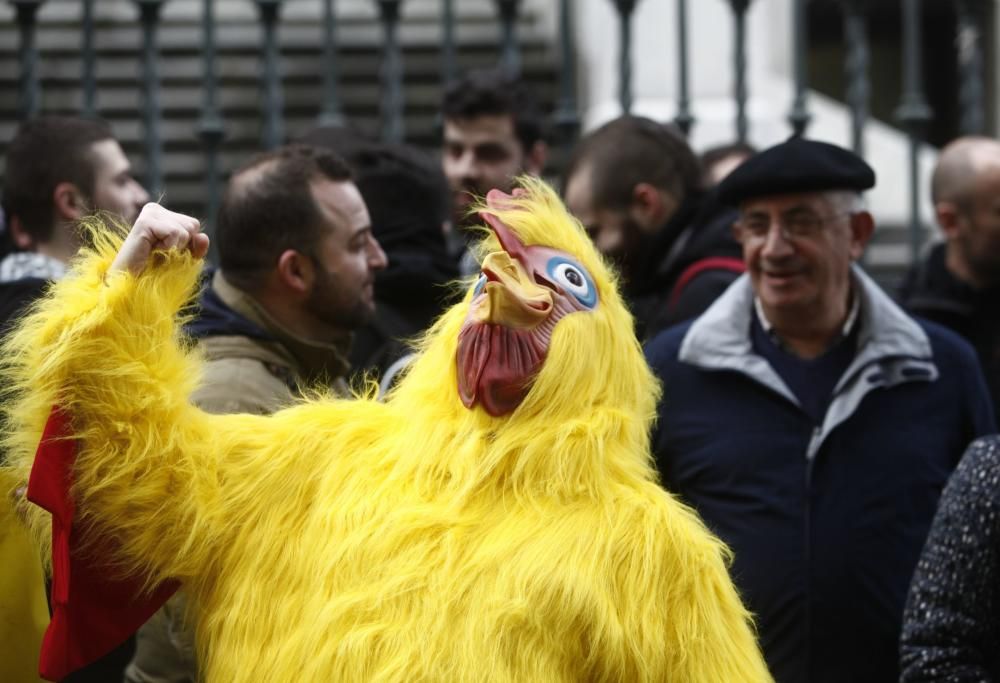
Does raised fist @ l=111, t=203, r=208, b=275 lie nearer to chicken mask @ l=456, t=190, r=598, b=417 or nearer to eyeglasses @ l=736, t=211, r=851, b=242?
chicken mask @ l=456, t=190, r=598, b=417

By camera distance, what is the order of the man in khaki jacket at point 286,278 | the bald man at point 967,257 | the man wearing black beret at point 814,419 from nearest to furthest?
the man in khaki jacket at point 286,278 → the man wearing black beret at point 814,419 → the bald man at point 967,257

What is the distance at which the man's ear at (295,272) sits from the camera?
394 centimetres

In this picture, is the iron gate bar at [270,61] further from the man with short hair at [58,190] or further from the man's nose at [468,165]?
the man with short hair at [58,190]

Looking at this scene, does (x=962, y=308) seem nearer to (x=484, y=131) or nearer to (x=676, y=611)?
(x=484, y=131)

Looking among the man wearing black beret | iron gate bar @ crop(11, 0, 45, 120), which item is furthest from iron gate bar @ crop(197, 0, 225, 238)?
the man wearing black beret

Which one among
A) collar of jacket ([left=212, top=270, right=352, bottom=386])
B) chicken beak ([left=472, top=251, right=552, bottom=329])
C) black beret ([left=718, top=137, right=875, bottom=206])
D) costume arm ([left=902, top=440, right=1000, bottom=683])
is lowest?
costume arm ([left=902, top=440, right=1000, bottom=683])

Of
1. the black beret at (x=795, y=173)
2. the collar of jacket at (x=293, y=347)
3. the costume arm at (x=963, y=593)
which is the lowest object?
the costume arm at (x=963, y=593)

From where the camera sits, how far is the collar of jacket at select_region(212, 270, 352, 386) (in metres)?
3.91

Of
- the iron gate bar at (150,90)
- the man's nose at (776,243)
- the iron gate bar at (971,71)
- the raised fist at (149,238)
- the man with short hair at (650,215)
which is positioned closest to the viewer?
the raised fist at (149,238)

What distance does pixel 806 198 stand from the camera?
4.30m

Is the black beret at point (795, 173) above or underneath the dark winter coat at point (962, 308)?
above

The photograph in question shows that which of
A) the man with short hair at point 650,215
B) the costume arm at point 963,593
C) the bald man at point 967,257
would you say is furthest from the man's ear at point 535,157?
the costume arm at point 963,593

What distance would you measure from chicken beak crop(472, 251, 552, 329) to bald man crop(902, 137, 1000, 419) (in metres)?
2.34

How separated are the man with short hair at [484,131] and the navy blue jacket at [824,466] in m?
1.40
